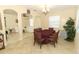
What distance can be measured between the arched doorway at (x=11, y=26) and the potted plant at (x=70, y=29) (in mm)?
780

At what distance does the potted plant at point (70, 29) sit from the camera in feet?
4.31

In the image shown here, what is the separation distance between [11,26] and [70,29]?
0.92 metres

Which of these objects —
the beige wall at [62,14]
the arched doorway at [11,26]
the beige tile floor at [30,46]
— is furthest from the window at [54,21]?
the arched doorway at [11,26]

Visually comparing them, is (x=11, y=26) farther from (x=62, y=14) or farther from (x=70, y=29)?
(x=70, y=29)

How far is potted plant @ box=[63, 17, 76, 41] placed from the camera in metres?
1.31

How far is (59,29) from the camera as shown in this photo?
4.49 feet

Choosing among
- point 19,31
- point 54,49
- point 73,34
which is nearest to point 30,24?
point 19,31

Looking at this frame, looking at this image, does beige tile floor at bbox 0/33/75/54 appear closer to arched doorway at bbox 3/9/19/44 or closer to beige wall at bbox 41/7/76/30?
arched doorway at bbox 3/9/19/44

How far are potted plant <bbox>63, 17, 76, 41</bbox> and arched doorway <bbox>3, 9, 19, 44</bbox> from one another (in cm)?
78

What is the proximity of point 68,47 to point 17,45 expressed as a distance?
32.0 inches

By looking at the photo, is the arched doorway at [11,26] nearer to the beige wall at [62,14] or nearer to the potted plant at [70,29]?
the beige wall at [62,14]

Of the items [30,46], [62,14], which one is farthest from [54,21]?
[30,46]

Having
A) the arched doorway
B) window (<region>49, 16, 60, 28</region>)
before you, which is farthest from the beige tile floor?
window (<region>49, 16, 60, 28</region>)
